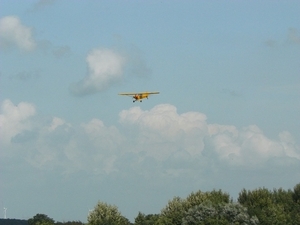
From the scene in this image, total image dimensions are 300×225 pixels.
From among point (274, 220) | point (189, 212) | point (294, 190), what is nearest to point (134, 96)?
point (189, 212)

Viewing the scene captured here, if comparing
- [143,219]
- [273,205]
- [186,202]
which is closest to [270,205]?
[273,205]

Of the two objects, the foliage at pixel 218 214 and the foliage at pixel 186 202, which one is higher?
the foliage at pixel 186 202

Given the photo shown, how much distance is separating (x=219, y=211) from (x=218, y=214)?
42.5 inches

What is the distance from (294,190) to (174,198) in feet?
103

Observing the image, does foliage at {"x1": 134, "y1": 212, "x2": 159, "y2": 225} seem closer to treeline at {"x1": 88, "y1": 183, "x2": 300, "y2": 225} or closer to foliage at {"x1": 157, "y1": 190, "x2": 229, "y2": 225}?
treeline at {"x1": 88, "y1": 183, "x2": 300, "y2": 225}

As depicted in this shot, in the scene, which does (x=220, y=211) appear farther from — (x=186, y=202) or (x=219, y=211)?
(x=186, y=202)

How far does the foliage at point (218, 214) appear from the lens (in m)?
127

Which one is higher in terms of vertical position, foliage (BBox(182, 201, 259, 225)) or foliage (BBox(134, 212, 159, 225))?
foliage (BBox(134, 212, 159, 225))

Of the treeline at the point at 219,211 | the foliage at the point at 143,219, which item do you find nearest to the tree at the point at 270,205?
the treeline at the point at 219,211

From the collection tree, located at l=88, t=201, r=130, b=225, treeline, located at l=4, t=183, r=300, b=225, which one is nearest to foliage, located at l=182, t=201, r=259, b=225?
treeline, located at l=4, t=183, r=300, b=225

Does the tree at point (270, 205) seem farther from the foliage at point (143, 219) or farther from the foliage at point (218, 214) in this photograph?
the foliage at point (143, 219)

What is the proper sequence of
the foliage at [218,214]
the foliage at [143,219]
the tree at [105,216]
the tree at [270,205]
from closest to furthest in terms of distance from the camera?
the foliage at [218,214] → the tree at [270,205] → the tree at [105,216] → the foliage at [143,219]

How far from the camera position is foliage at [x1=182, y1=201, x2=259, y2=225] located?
417 feet

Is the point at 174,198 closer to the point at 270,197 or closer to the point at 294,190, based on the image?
the point at 270,197
